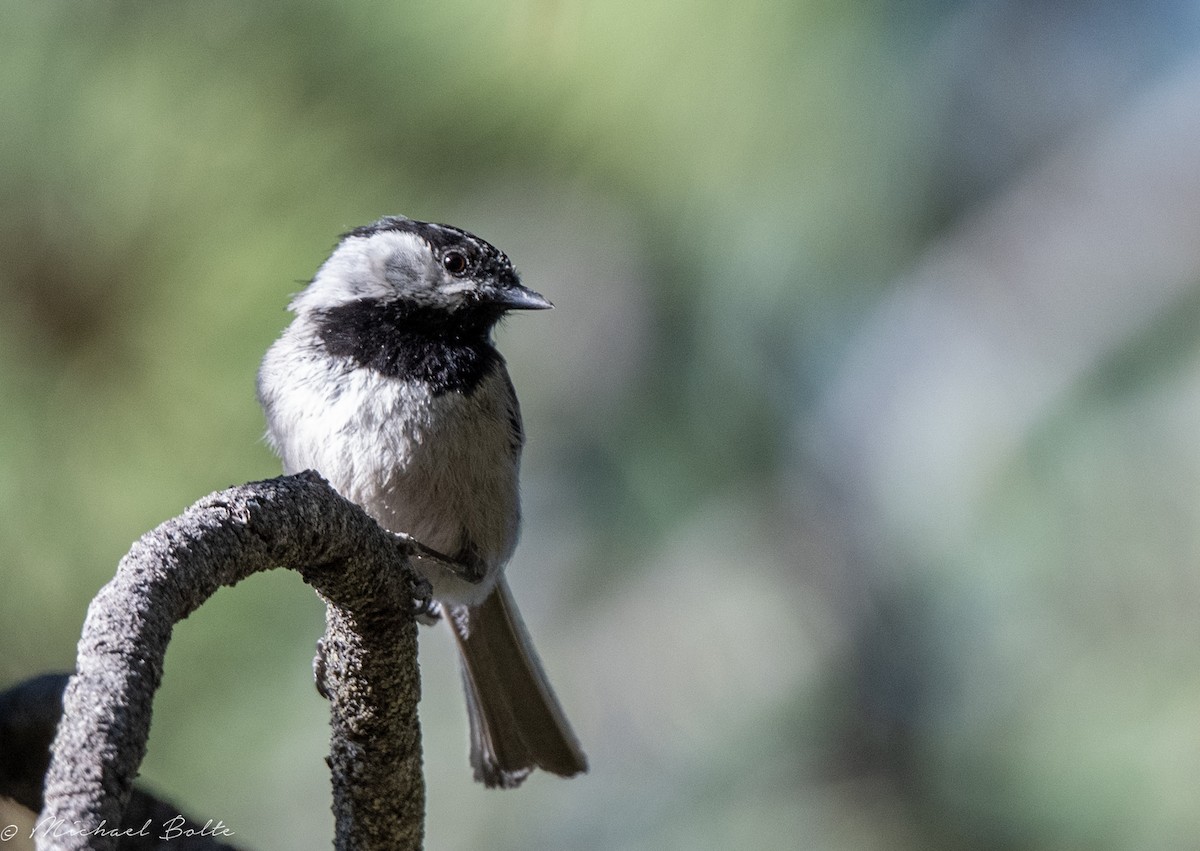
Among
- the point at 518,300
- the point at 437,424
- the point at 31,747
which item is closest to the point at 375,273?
the point at 518,300

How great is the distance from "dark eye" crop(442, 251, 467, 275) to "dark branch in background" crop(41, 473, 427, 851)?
0.53 metres

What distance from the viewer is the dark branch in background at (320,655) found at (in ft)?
2.36

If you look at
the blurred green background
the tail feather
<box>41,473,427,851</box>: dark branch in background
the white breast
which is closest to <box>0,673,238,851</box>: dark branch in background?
<box>41,473,427,851</box>: dark branch in background

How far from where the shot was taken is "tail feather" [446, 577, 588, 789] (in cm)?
203

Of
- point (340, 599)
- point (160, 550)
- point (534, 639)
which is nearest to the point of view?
point (160, 550)

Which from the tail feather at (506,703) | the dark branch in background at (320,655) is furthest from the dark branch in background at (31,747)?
the tail feather at (506,703)

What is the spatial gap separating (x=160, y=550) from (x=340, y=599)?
1.07 ft

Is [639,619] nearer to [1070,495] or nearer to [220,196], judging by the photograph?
[1070,495]

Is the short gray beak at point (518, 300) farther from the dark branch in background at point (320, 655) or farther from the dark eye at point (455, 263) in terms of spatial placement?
the dark branch in background at point (320, 655)

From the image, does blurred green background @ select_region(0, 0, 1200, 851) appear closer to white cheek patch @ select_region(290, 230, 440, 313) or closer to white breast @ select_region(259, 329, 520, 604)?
white cheek patch @ select_region(290, 230, 440, 313)

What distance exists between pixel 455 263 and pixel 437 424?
1.07 ft

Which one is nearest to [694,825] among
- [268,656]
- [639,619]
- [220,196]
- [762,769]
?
[762,769]

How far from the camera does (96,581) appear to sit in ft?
6.52

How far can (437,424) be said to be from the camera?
1683 mm
